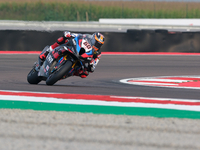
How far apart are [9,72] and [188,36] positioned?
983cm

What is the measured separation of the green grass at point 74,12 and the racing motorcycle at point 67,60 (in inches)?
1200

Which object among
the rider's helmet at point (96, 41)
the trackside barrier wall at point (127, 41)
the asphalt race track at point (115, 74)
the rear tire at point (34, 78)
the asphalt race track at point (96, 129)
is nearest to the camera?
the asphalt race track at point (96, 129)

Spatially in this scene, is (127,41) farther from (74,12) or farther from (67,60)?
(74,12)

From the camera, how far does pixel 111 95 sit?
23.5ft

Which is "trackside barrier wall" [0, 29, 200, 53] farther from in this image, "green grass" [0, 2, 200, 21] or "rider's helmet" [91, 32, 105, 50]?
"green grass" [0, 2, 200, 21]

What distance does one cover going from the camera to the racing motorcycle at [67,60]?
7.46m

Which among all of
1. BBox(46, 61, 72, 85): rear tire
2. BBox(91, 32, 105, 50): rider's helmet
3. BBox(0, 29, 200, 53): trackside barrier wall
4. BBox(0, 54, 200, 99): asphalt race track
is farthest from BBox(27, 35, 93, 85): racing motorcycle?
BBox(0, 29, 200, 53): trackside barrier wall

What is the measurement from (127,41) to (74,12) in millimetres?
23426

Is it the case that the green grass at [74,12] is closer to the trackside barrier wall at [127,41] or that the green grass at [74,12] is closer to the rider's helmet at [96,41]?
the trackside barrier wall at [127,41]

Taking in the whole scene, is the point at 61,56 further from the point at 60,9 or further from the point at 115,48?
the point at 60,9

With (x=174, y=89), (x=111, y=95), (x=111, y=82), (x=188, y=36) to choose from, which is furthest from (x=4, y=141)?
(x=188, y=36)

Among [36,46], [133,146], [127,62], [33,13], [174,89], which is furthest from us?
[33,13]

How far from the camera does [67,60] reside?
768 centimetres

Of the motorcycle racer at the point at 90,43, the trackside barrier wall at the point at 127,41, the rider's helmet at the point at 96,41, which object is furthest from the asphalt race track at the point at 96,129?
the trackside barrier wall at the point at 127,41
